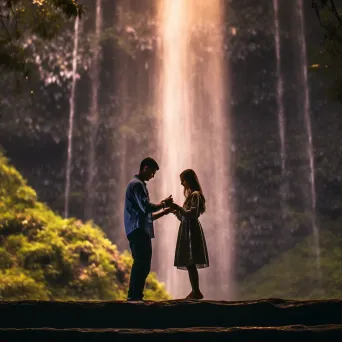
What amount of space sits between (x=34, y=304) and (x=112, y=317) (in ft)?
2.24

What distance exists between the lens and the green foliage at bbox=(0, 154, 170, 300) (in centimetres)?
1134

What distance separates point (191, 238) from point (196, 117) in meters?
19.8

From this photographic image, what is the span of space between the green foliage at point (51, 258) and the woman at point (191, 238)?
6.13 m

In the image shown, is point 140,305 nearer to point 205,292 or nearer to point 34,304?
point 34,304

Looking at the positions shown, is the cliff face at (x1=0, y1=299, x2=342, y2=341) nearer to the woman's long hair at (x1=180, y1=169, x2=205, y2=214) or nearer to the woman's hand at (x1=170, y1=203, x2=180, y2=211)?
the woman's hand at (x1=170, y1=203, x2=180, y2=211)

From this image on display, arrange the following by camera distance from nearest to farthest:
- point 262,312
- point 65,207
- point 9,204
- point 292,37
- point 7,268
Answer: point 262,312 → point 7,268 → point 9,204 → point 65,207 → point 292,37

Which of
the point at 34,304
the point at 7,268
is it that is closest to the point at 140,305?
the point at 34,304

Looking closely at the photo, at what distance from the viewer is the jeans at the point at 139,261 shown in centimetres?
553

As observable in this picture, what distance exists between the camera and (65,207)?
22.2 metres

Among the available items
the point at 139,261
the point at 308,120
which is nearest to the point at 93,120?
the point at 308,120

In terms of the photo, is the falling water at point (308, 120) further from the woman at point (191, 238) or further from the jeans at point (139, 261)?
the jeans at point (139, 261)

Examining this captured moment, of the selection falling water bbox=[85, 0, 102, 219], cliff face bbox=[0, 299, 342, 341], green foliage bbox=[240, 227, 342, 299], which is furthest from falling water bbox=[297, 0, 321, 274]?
cliff face bbox=[0, 299, 342, 341]

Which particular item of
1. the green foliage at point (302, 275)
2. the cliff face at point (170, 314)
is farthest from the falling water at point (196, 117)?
the cliff face at point (170, 314)

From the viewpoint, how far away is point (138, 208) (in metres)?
5.56
